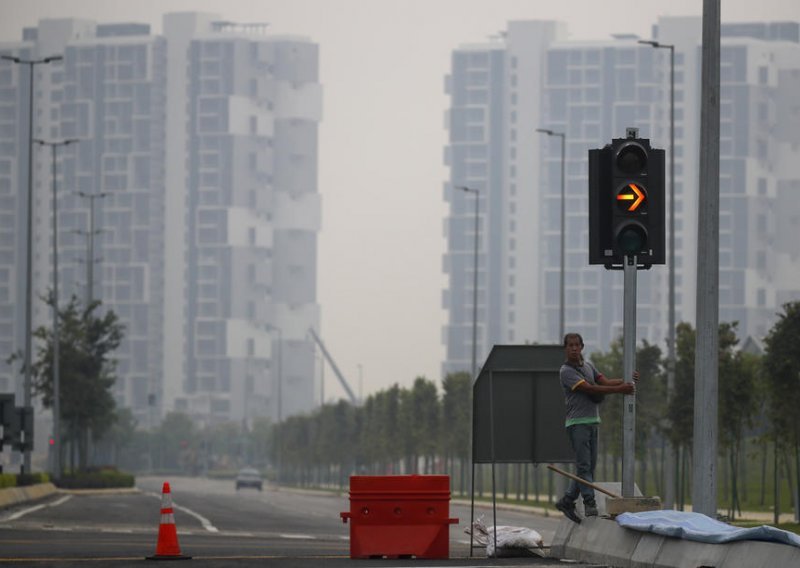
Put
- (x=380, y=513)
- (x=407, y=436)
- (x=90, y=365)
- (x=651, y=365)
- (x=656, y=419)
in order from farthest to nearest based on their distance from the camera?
(x=407, y=436), (x=90, y=365), (x=651, y=365), (x=656, y=419), (x=380, y=513)

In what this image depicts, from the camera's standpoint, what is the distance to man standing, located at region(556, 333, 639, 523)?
56.1ft

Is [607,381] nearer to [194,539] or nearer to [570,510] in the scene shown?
[570,510]

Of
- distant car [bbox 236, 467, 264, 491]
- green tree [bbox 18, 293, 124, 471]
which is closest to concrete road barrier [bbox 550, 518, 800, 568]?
green tree [bbox 18, 293, 124, 471]

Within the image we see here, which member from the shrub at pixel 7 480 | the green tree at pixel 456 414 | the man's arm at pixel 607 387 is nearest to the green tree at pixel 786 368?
the shrub at pixel 7 480

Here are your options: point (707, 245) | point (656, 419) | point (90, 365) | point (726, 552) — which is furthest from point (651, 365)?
point (726, 552)

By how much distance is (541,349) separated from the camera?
18578 millimetres

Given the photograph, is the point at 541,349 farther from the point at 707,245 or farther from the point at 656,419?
the point at 656,419

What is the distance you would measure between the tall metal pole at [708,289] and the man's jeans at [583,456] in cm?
124

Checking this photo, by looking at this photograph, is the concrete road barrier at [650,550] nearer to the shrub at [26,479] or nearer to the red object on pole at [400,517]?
the red object on pole at [400,517]

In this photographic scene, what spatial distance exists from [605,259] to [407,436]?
8780 cm

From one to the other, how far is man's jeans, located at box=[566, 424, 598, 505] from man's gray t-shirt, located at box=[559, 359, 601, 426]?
80 millimetres

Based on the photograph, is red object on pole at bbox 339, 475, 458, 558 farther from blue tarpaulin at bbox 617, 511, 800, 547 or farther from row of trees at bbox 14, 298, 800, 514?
row of trees at bbox 14, 298, 800, 514

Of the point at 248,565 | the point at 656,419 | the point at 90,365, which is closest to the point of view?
the point at 248,565

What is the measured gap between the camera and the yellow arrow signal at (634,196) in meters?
17.3
